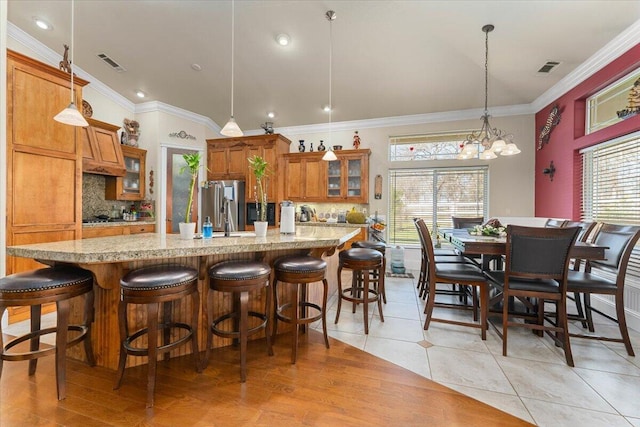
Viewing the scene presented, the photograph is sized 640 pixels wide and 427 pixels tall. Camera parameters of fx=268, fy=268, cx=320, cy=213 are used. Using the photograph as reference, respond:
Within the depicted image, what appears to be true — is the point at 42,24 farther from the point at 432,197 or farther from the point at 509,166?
the point at 509,166

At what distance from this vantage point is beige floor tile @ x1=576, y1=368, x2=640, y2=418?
163 cm

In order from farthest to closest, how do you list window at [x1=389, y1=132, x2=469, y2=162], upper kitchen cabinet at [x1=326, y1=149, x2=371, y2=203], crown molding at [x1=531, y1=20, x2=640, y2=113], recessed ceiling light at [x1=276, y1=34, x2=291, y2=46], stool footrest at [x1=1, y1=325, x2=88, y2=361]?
upper kitchen cabinet at [x1=326, y1=149, x2=371, y2=203]
window at [x1=389, y1=132, x2=469, y2=162]
recessed ceiling light at [x1=276, y1=34, x2=291, y2=46]
crown molding at [x1=531, y1=20, x2=640, y2=113]
stool footrest at [x1=1, y1=325, x2=88, y2=361]

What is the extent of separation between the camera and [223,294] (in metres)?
2.28

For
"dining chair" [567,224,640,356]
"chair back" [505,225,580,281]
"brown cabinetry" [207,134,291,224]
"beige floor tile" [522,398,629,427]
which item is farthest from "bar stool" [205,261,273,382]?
"brown cabinetry" [207,134,291,224]

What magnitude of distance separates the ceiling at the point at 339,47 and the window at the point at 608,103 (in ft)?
1.57

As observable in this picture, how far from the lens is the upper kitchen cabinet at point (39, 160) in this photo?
278 cm

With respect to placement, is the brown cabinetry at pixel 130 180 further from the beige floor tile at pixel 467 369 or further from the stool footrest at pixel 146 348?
the beige floor tile at pixel 467 369

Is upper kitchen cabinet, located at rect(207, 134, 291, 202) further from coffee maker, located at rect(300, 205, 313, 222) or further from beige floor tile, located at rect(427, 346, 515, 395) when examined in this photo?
beige floor tile, located at rect(427, 346, 515, 395)

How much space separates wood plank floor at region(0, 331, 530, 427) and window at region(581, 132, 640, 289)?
9.25 feet

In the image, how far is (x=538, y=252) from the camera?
7.02 feet

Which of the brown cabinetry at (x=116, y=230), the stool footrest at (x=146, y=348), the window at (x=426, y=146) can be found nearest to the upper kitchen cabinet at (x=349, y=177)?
the window at (x=426, y=146)

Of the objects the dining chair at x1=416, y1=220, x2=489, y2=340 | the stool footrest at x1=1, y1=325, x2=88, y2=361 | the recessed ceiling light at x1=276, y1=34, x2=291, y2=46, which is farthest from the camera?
the recessed ceiling light at x1=276, y1=34, x2=291, y2=46

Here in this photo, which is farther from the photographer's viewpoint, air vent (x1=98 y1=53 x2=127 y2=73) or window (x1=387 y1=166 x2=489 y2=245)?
window (x1=387 y1=166 x2=489 y2=245)

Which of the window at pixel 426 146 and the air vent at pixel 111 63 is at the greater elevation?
the air vent at pixel 111 63
